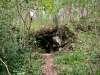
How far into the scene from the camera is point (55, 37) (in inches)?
432

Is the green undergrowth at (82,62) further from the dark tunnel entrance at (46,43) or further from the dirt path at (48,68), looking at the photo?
the dark tunnel entrance at (46,43)

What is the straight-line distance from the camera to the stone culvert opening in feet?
35.2

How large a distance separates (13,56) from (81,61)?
3483mm

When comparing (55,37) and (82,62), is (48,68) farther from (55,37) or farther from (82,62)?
(55,37)

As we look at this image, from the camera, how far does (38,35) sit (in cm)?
1123

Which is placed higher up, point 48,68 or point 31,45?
point 31,45

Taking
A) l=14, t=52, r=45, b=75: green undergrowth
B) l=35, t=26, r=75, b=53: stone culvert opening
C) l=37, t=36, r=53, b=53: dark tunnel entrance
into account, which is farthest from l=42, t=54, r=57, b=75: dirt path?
l=37, t=36, r=53, b=53: dark tunnel entrance

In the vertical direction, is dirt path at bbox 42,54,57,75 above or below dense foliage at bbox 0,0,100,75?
below

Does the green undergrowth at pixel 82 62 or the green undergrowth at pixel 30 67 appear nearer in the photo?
the green undergrowth at pixel 82 62

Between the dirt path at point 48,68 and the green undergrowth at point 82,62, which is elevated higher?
the green undergrowth at point 82,62

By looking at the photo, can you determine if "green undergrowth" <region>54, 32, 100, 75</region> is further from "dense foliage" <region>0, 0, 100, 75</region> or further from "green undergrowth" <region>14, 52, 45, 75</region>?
"green undergrowth" <region>14, 52, 45, 75</region>

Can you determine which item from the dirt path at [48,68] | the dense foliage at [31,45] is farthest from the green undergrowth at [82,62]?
the dirt path at [48,68]

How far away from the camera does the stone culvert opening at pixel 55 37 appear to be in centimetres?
1073

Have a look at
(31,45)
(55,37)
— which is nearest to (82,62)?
(31,45)
